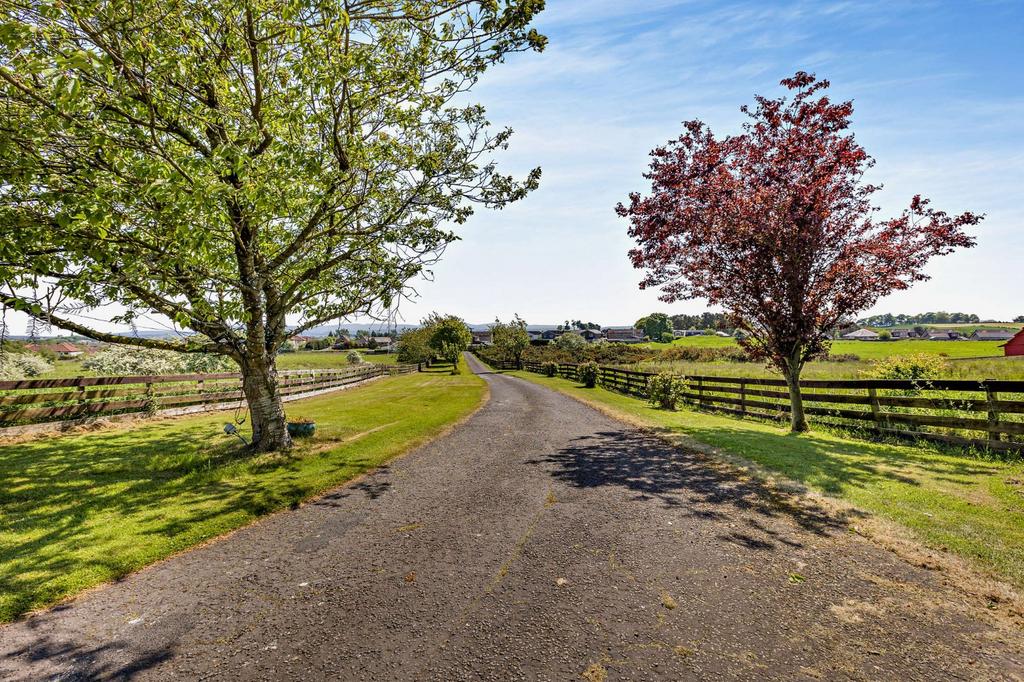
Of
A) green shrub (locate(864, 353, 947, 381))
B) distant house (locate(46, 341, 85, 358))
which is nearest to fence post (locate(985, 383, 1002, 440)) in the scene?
green shrub (locate(864, 353, 947, 381))

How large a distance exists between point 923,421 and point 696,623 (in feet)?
32.5

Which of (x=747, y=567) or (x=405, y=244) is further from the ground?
(x=405, y=244)

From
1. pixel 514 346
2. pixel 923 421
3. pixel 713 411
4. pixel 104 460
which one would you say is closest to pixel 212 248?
pixel 104 460

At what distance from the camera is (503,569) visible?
4.77 m

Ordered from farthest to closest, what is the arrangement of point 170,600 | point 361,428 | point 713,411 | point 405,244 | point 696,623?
point 713,411 < point 361,428 < point 405,244 < point 170,600 < point 696,623

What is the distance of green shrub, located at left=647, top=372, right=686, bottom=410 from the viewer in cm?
1869

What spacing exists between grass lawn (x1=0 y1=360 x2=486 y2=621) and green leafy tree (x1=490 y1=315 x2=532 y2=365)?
50902mm

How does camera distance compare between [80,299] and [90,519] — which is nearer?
[90,519]

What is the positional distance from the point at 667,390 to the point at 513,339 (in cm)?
4602

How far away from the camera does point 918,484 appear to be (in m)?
7.10

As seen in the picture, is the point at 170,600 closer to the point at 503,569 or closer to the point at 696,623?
the point at 503,569

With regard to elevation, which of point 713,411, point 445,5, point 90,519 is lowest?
point 713,411

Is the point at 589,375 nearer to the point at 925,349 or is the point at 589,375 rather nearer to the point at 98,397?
the point at 98,397

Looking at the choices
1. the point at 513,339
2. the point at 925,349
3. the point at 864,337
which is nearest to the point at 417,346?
the point at 513,339
